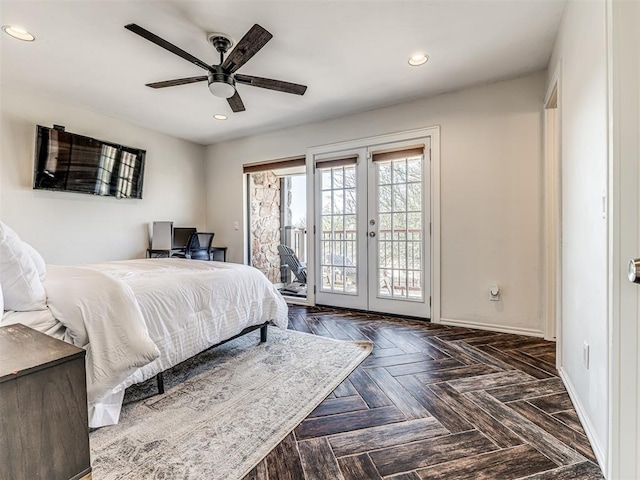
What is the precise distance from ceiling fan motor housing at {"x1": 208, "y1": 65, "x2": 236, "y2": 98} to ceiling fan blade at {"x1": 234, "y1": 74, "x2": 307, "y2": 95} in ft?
0.21

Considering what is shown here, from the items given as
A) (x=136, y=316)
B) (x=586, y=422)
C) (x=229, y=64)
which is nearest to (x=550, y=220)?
(x=586, y=422)

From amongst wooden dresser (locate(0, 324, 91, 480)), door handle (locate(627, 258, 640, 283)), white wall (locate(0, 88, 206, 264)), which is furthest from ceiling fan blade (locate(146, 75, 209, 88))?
door handle (locate(627, 258, 640, 283))

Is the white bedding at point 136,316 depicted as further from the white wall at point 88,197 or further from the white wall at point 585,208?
the white wall at point 585,208

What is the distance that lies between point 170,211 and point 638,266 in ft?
15.8

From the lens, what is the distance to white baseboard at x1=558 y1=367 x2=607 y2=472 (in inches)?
50.2

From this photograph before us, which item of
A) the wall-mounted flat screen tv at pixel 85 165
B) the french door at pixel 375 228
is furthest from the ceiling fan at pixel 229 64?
the wall-mounted flat screen tv at pixel 85 165

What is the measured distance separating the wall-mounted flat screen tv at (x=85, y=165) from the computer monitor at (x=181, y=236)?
70cm

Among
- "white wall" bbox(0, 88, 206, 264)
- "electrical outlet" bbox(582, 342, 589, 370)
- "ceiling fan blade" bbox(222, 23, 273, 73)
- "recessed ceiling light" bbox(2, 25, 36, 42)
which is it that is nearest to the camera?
"electrical outlet" bbox(582, 342, 589, 370)

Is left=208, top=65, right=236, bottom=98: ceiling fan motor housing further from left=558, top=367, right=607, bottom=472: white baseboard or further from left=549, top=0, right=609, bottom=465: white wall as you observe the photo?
left=558, top=367, right=607, bottom=472: white baseboard

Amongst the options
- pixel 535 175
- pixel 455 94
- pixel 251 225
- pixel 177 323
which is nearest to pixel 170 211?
pixel 251 225

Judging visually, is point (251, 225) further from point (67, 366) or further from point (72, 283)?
point (67, 366)

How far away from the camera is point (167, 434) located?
4.85 ft

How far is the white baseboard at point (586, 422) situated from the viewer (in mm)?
1275

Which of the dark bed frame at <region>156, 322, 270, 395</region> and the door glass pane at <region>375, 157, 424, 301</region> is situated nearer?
the dark bed frame at <region>156, 322, 270, 395</region>
